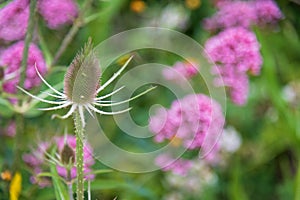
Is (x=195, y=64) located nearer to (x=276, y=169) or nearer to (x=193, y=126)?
(x=193, y=126)

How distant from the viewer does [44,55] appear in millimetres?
1227

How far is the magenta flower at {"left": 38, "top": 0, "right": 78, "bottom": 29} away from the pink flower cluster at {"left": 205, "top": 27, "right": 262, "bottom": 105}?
246mm

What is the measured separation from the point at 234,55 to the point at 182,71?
15cm

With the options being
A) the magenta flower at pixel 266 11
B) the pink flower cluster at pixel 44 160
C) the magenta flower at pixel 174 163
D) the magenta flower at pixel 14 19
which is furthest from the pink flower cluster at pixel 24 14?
the magenta flower at pixel 266 11

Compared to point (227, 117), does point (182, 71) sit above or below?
above

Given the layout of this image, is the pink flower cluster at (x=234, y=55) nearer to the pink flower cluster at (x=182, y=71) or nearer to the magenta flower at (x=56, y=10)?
the pink flower cluster at (x=182, y=71)

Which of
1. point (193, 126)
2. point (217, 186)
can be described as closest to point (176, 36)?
point (217, 186)

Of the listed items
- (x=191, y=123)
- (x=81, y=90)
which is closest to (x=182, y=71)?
(x=191, y=123)

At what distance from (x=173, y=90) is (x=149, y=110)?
0.13 m

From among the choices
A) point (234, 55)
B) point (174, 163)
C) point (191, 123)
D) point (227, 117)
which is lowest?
point (227, 117)

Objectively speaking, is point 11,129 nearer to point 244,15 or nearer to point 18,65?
point 18,65

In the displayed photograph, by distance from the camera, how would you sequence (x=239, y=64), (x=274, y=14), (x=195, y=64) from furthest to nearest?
1. (x=274, y=14)
2. (x=195, y=64)
3. (x=239, y=64)

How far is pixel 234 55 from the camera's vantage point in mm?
1181

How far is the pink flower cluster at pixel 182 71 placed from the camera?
4.29 ft
